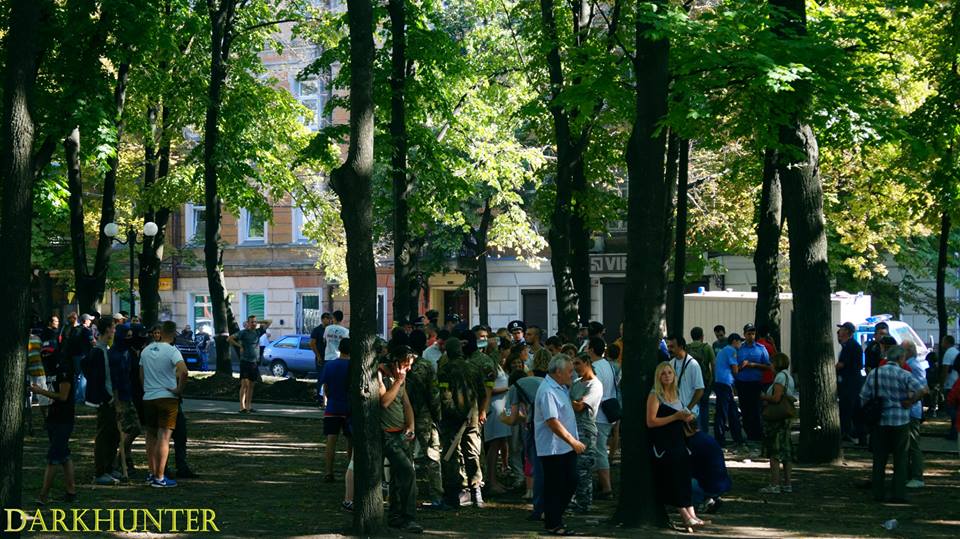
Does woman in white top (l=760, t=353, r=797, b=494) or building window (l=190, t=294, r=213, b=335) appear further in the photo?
building window (l=190, t=294, r=213, b=335)

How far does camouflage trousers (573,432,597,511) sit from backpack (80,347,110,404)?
5.97m

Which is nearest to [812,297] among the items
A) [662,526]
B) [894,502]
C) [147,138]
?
[894,502]

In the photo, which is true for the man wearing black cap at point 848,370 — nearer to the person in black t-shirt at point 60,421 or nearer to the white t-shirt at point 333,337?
the white t-shirt at point 333,337

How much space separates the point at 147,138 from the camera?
3180 centimetres

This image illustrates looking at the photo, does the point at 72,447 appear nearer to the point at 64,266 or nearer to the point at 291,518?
the point at 291,518

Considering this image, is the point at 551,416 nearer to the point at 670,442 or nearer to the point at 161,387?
the point at 670,442

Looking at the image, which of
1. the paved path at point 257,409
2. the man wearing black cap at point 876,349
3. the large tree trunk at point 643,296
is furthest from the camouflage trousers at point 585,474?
the paved path at point 257,409

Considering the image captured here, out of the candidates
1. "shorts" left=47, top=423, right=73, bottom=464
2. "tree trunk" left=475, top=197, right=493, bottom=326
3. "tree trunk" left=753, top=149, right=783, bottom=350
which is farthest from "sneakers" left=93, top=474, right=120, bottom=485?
"tree trunk" left=475, top=197, right=493, bottom=326

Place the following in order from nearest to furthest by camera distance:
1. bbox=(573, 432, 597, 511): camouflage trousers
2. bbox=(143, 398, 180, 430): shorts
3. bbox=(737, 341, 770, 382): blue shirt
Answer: bbox=(573, 432, 597, 511): camouflage trousers
bbox=(143, 398, 180, 430): shorts
bbox=(737, 341, 770, 382): blue shirt

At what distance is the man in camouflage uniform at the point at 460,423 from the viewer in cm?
1423

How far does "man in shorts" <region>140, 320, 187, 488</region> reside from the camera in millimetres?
15102

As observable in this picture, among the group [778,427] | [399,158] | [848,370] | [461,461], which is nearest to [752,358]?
[848,370]

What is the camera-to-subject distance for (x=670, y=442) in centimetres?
1271

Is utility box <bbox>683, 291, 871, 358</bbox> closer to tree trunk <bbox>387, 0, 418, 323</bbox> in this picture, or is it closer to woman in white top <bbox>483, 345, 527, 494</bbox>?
tree trunk <bbox>387, 0, 418, 323</bbox>
